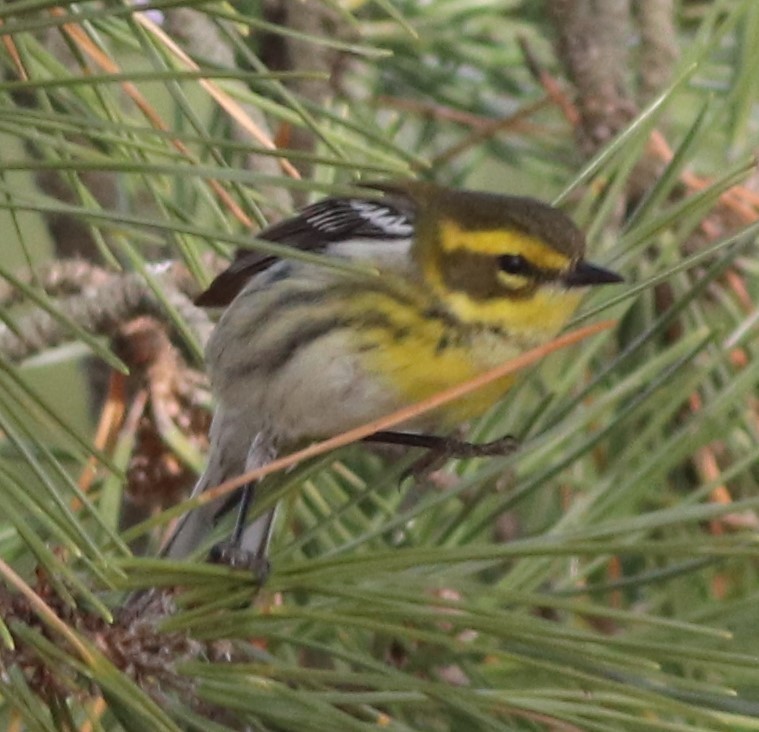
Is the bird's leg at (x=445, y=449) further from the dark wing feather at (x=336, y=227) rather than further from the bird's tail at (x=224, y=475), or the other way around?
the dark wing feather at (x=336, y=227)

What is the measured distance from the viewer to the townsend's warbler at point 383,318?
117cm

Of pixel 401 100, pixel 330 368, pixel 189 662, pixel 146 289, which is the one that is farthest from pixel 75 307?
pixel 401 100

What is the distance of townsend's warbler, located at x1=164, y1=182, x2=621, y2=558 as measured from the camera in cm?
117

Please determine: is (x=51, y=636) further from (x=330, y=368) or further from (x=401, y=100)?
(x=401, y=100)

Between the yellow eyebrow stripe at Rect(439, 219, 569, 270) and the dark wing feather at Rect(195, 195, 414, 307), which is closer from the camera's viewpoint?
the yellow eyebrow stripe at Rect(439, 219, 569, 270)

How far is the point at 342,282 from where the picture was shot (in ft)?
4.13

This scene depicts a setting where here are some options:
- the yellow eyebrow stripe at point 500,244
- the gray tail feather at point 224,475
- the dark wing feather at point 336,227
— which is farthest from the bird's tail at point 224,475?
the yellow eyebrow stripe at point 500,244

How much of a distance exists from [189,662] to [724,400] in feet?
1.53

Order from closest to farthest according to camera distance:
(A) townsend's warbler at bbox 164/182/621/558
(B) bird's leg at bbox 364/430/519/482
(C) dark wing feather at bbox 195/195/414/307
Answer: (B) bird's leg at bbox 364/430/519/482 → (A) townsend's warbler at bbox 164/182/621/558 → (C) dark wing feather at bbox 195/195/414/307

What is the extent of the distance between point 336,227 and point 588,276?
0.40 meters

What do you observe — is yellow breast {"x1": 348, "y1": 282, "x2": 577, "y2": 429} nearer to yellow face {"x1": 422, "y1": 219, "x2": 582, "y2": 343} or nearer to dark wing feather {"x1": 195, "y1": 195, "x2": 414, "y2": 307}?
yellow face {"x1": 422, "y1": 219, "x2": 582, "y2": 343}

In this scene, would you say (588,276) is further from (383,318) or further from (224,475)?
(224,475)

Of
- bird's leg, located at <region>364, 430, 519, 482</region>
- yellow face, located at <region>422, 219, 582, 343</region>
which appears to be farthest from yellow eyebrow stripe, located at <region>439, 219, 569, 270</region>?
bird's leg, located at <region>364, 430, 519, 482</region>

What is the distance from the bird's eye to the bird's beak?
0.27 ft
